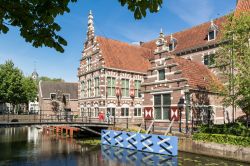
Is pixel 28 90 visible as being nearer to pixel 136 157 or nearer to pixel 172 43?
pixel 172 43

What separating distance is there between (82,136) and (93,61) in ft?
31.7

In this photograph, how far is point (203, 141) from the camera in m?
18.8

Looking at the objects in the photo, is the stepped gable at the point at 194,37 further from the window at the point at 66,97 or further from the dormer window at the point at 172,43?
the window at the point at 66,97

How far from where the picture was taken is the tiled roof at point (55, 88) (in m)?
54.6

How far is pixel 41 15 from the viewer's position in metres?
5.10

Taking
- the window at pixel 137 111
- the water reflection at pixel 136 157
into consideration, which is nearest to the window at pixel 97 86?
the window at pixel 137 111

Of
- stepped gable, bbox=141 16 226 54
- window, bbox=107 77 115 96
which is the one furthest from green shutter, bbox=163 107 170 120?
stepped gable, bbox=141 16 226 54

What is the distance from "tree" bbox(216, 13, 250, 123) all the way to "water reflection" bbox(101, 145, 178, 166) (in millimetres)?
5875

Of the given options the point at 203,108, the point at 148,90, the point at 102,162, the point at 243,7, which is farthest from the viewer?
the point at 243,7

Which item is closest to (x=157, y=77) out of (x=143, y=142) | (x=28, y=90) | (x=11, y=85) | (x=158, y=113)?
(x=158, y=113)

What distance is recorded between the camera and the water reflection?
1695 centimetres

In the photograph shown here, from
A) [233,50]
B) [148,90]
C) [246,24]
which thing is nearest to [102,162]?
[148,90]

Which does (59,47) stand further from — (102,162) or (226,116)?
(226,116)

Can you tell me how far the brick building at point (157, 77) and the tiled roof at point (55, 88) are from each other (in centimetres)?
1838
